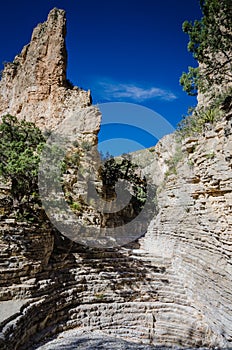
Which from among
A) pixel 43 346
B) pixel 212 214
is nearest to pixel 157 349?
pixel 43 346

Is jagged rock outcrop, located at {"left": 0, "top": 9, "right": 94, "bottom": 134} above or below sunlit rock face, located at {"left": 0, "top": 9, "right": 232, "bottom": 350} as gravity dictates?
above

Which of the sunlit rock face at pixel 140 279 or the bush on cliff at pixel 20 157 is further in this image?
the bush on cliff at pixel 20 157

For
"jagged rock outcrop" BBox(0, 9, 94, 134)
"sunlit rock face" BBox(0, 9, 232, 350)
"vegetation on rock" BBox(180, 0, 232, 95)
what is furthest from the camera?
"jagged rock outcrop" BBox(0, 9, 94, 134)

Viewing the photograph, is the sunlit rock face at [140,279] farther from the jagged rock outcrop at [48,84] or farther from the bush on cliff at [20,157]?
the jagged rock outcrop at [48,84]

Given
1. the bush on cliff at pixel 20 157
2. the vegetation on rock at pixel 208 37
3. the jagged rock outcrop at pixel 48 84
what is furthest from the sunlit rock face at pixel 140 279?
the jagged rock outcrop at pixel 48 84

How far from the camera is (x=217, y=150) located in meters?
9.02

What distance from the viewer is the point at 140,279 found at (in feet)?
36.3

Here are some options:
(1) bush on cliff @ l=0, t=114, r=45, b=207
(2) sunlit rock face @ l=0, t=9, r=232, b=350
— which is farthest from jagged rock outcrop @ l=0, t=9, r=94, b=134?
(2) sunlit rock face @ l=0, t=9, r=232, b=350

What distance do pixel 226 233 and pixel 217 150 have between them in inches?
125

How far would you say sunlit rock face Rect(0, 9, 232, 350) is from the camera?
7629 mm

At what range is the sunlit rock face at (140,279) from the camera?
7.63 m

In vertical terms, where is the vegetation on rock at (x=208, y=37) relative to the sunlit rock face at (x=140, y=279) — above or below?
above

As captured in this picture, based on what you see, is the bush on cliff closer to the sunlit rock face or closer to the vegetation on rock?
the sunlit rock face

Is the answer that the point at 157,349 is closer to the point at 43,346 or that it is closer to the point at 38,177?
the point at 43,346
